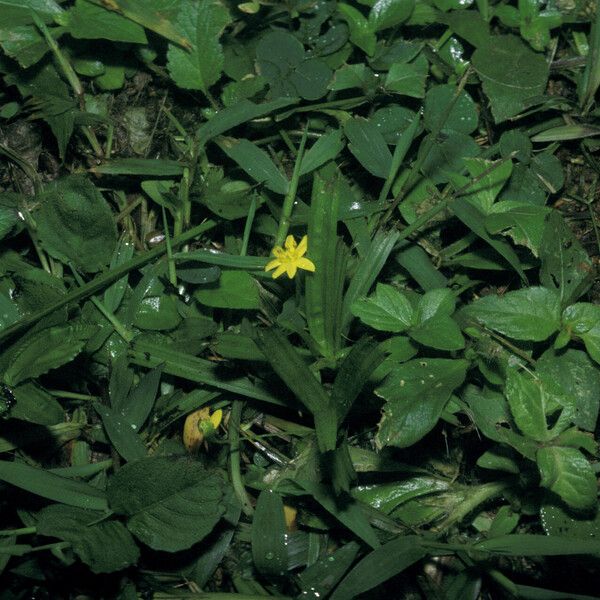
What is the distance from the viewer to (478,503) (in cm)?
206

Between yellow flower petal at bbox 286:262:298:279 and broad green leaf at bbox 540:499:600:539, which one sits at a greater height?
yellow flower petal at bbox 286:262:298:279

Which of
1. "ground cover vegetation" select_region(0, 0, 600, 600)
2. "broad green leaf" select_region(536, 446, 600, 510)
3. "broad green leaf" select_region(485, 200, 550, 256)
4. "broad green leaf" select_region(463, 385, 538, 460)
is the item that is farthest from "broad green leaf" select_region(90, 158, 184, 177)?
"broad green leaf" select_region(536, 446, 600, 510)

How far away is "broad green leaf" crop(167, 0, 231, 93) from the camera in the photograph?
215cm

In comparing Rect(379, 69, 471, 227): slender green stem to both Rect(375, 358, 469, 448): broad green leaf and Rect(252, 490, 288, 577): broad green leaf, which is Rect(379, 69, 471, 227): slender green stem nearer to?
Rect(375, 358, 469, 448): broad green leaf

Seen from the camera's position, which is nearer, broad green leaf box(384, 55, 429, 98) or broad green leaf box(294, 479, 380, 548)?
broad green leaf box(294, 479, 380, 548)

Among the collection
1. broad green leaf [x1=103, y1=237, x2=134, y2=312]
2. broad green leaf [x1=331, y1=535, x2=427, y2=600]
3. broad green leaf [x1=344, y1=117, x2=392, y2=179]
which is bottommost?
broad green leaf [x1=331, y1=535, x2=427, y2=600]

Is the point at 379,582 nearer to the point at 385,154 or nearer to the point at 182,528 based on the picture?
the point at 182,528

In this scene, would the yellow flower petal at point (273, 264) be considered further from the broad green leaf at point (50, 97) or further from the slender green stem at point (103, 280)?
the broad green leaf at point (50, 97)

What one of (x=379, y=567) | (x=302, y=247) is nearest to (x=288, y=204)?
(x=302, y=247)

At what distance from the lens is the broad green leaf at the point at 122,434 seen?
202 cm

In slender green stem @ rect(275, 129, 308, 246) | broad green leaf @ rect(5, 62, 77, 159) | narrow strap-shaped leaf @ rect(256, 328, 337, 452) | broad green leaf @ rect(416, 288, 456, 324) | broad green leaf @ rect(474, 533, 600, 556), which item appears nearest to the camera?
narrow strap-shaped leaf @ rect(256, 328, 337, 452)

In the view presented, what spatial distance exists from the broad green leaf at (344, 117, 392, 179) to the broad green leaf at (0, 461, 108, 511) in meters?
1.18

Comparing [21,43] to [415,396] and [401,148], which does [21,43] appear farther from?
[415,396]

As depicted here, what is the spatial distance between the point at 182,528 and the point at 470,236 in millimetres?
1146
